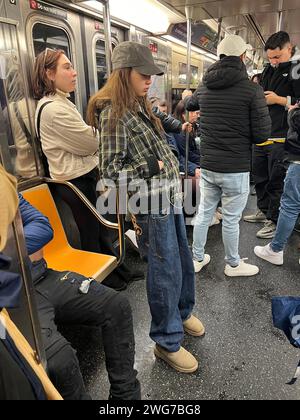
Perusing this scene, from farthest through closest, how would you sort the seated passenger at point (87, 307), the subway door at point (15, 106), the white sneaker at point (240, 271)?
the white sneaker at point (240, 271) < the subway door at point (15, 106) < the seated passenger at point (87, 307)

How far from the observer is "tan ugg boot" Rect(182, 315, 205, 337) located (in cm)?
213

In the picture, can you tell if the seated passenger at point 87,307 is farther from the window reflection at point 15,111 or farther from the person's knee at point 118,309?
the window reflection at point 15,111

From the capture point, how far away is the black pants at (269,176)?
3.39 metres

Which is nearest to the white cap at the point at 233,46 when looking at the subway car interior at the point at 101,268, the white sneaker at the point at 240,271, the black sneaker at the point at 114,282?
the subway car interior at the point at 101,268

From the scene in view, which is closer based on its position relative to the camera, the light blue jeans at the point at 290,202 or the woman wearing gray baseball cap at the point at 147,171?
the woman wearing gray baseball cap at the point at 147,171

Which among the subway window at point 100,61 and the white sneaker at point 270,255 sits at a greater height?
the subway window at point 100,61

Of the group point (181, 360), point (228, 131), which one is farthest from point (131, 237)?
point (181, 360)

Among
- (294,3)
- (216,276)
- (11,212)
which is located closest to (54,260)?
(216,276)

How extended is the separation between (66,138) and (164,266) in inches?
44.4

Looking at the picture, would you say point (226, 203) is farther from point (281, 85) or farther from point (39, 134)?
point (39, 134)

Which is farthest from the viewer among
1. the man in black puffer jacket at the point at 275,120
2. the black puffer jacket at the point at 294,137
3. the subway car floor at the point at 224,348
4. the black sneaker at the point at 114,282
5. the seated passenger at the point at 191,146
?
the seated passenger at the point at 191,146

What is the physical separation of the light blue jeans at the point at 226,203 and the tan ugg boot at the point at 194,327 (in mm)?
793

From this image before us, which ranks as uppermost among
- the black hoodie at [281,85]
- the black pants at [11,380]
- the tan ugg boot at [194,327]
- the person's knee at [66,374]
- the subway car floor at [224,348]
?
the black hoodie at [281,85]

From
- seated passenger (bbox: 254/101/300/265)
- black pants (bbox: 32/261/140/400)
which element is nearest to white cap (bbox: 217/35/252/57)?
seated passenger (bbox: 254/101/300/265)
